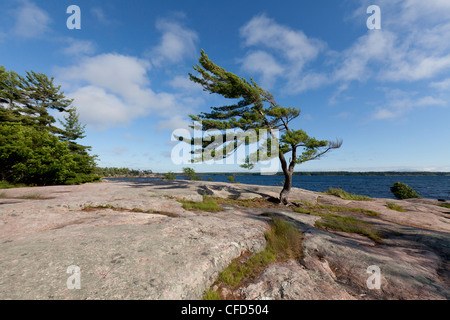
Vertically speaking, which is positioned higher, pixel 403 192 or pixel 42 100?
pixel 42 100

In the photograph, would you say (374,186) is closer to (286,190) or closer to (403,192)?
(403,192)

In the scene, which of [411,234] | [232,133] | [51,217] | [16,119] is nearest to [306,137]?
[232,133]

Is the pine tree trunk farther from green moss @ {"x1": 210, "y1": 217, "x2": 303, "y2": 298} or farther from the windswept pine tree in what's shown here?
green moss @ {"x1": 210, "y1": 217, "x2": 303, "y2": 298}

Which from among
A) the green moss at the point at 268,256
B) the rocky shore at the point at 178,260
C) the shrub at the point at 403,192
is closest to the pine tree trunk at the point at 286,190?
the rocky shore at the point at 178,260

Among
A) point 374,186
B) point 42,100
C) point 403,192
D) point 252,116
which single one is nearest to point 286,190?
point 252,116

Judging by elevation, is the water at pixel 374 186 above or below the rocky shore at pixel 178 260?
below

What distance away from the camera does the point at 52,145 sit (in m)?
16.2

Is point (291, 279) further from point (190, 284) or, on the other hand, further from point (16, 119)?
point (16, 119)

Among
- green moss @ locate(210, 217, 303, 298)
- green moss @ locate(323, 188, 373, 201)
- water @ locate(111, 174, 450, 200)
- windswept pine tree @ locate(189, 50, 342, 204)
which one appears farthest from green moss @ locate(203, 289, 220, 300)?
green moss @ locate(323, 188, 373, 201)

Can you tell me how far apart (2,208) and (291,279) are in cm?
923

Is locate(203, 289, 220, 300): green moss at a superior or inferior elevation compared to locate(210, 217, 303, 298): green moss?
superior

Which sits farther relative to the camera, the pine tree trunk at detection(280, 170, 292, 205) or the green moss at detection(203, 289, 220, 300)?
the pine tree trunk at detection(280, 170, 292, 205)

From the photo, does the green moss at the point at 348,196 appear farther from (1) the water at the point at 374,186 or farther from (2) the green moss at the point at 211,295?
(2) the green moss at the point at 211,295

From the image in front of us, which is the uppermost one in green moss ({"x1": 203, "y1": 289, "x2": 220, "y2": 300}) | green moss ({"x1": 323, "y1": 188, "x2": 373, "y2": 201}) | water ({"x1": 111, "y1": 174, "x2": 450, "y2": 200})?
green moss ({"x1": 203, "y1": 289, "x2": 220, "y2": 300})
